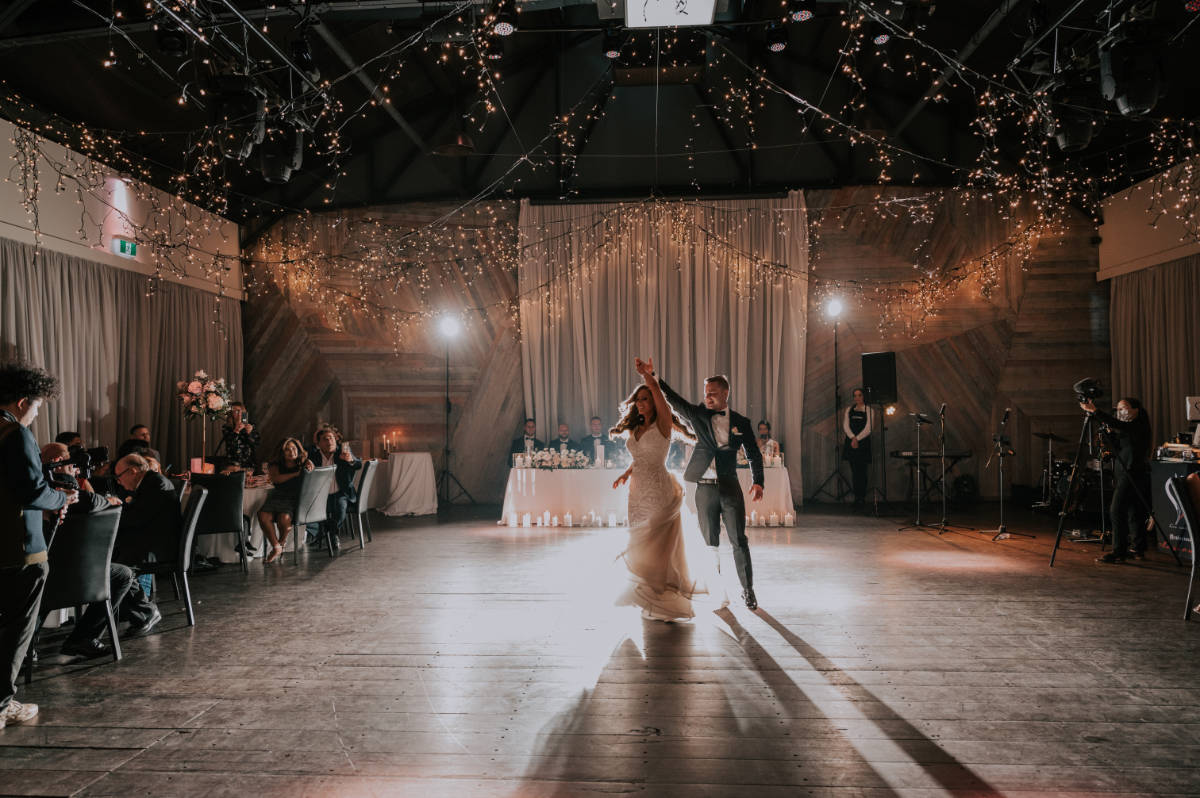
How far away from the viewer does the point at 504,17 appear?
5.89m

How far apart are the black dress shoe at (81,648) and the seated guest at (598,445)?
6384mm

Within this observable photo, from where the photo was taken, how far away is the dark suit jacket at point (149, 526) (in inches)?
186

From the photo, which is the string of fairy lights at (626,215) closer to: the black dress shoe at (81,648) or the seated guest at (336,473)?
the seated guest at (336,473)

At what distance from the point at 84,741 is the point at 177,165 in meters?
8.53

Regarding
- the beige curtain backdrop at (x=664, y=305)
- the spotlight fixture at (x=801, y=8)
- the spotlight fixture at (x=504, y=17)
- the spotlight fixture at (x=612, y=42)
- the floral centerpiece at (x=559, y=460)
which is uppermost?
the spotlight fixture at (x=612, y=42)

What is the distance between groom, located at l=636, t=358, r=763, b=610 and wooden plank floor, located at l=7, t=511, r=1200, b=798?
1.93ft

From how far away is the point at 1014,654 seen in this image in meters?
4.08

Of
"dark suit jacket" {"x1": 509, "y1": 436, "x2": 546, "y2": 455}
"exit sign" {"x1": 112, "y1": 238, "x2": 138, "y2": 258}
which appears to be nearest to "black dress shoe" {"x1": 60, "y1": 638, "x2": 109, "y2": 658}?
"exit sign" {"x1": 112, "y1": 238, "x2": 138, "y2": 258}

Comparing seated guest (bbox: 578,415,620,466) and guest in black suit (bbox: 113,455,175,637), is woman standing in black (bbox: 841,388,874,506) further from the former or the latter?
guest in black suit (bbox: 113,455,175,637)

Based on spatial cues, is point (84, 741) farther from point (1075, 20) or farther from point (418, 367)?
point (1075, 20)

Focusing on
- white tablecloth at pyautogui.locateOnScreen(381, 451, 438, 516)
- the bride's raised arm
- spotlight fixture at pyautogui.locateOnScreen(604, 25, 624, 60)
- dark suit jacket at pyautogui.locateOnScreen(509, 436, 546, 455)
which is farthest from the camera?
dark suit jacket at pyautogui.locateOnScreen(509, 436, 546, 455)

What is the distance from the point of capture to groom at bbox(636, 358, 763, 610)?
5.25m

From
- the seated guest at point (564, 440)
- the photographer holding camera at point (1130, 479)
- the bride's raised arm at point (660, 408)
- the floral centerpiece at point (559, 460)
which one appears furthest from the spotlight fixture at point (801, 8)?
the seated guest at point (564, 440)

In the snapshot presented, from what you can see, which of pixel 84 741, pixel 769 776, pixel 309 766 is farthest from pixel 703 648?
pixel 84 741
